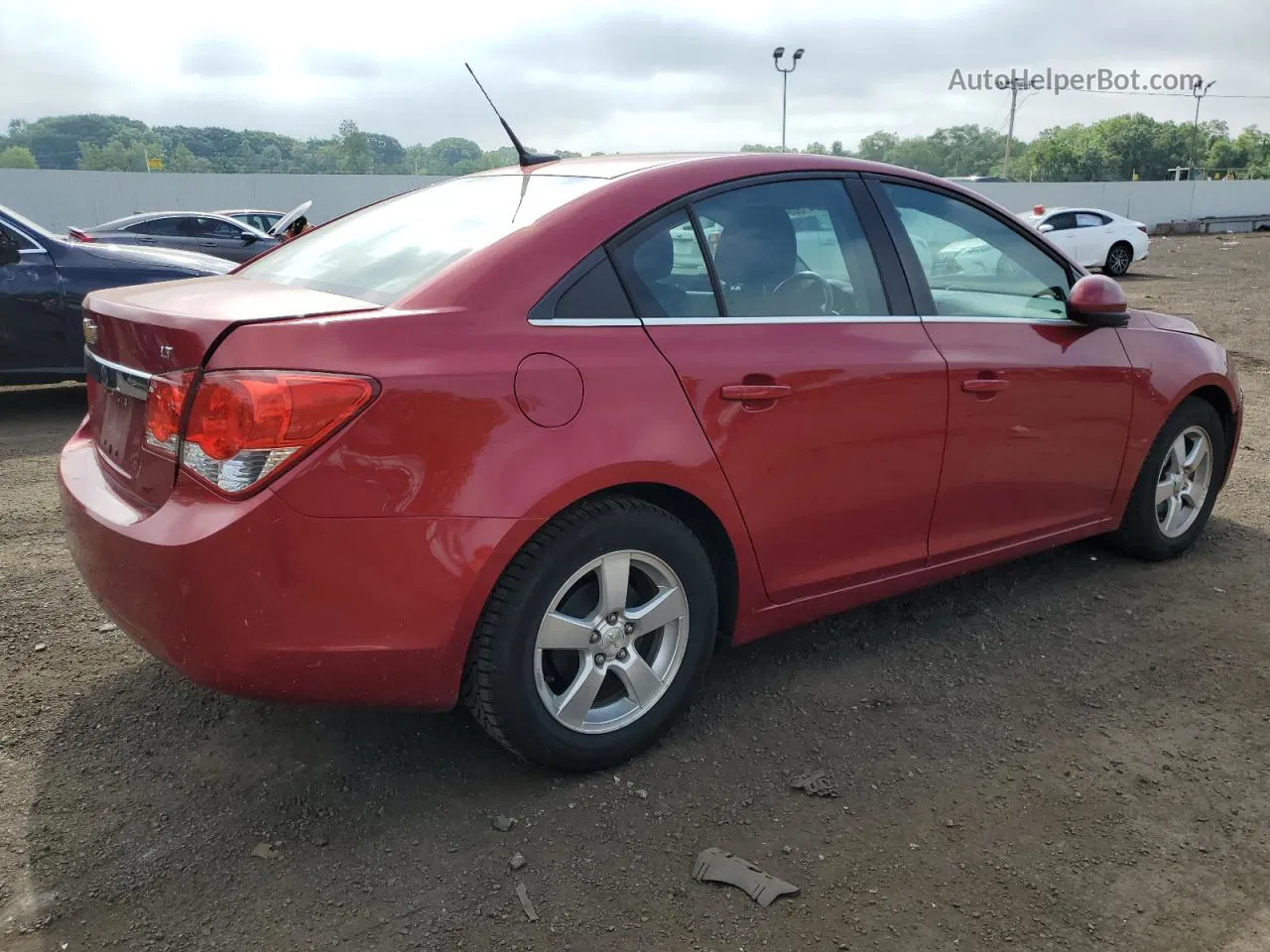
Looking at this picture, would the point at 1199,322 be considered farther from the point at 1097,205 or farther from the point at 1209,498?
the point at 1097,205

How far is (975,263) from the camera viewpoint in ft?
11.8

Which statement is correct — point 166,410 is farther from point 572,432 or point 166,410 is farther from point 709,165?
point 709,165

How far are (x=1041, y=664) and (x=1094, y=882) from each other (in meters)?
1.18

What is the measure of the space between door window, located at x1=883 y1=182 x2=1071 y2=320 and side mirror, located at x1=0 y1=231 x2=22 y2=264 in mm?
6055

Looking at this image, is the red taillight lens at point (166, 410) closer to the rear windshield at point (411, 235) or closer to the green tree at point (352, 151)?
the rear windshield at point (411, 235)

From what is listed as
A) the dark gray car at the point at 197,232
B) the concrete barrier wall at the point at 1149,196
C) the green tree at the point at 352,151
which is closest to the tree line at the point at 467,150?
the green tree at the point at 352,151

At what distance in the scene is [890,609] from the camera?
3879 mm

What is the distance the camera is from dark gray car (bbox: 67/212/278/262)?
585 inches

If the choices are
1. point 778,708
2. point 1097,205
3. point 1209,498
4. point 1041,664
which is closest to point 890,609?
point 1041,664

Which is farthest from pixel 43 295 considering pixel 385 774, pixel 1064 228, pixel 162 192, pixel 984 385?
pixel 162 192

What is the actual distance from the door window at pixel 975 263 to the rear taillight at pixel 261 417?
6.46 ft

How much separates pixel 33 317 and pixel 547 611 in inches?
231

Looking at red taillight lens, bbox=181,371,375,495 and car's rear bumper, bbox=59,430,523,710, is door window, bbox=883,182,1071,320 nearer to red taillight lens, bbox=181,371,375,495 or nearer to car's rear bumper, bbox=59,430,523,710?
car's rear bumper, bbox=59,430,523,710

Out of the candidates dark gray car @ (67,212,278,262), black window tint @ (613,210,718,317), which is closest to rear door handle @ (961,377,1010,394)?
black window tint @ (613,210,718,317)
